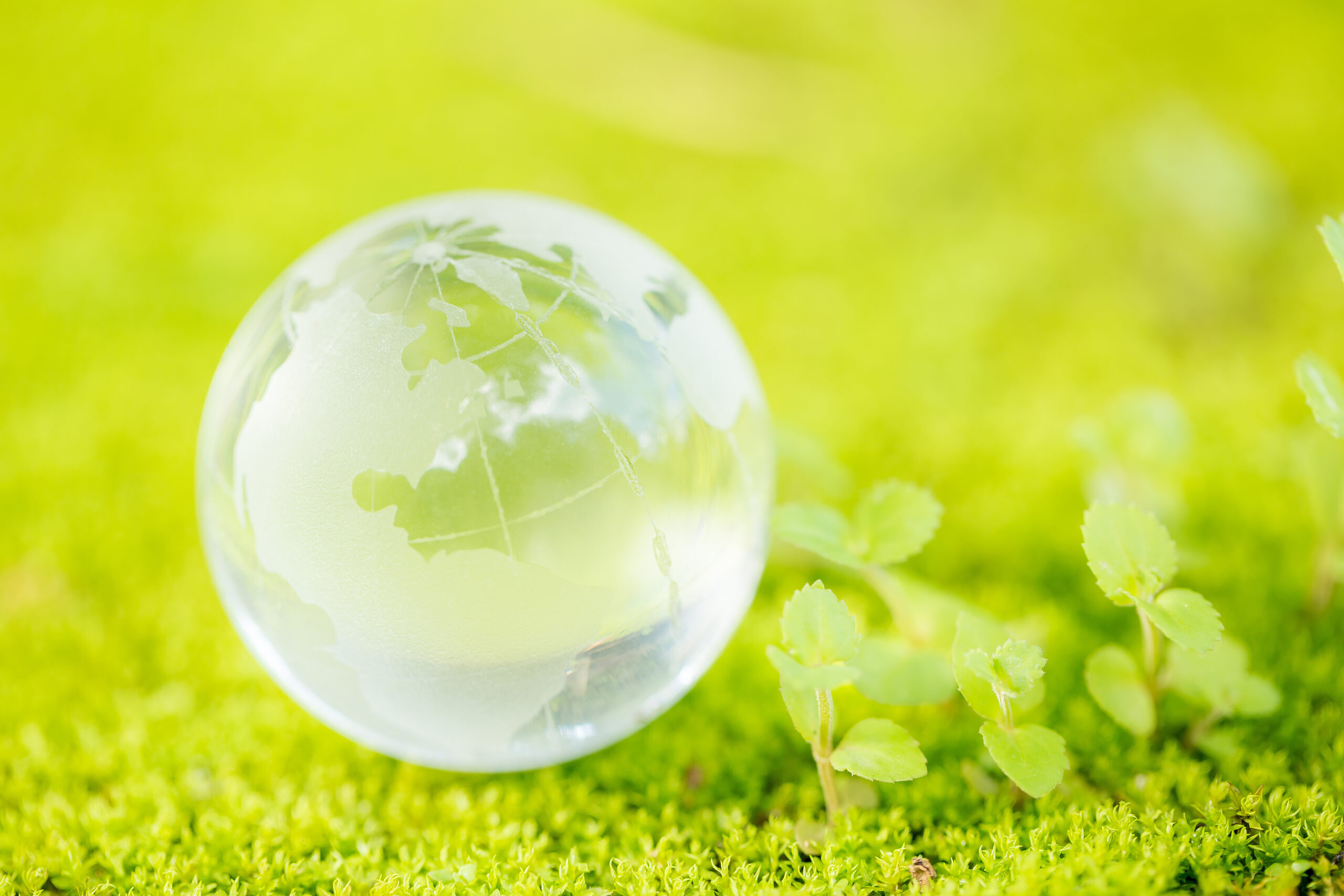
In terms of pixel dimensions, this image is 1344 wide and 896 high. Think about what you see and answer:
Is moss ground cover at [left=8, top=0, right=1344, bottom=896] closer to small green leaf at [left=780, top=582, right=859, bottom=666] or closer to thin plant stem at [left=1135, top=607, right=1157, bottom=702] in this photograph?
thin plant stem at [left=1135, top=607, right=1157, bottom=702]

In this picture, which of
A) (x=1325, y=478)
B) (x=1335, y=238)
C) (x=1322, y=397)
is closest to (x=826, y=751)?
(x=1322, y=397)

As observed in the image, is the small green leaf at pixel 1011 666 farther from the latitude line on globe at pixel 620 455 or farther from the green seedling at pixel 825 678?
the latitude line on globe at pixel 620 455

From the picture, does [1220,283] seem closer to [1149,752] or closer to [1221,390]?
[1221,390]

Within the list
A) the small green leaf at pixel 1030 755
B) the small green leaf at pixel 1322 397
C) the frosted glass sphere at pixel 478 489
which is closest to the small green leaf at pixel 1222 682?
the small green leaf at pixel 1030 755

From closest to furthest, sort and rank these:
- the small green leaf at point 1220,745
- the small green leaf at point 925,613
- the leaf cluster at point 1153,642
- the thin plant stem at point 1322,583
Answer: the leaf cluster at point 1153,642 < the small green leaf at point 1220,745 < the small green leaf at point 925,613 < the thin plant stem at point 1322,583

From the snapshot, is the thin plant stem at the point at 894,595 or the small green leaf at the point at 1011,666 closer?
the small green leaf at the point at 1011,666

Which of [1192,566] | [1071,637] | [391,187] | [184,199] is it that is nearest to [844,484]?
[1071,637]
